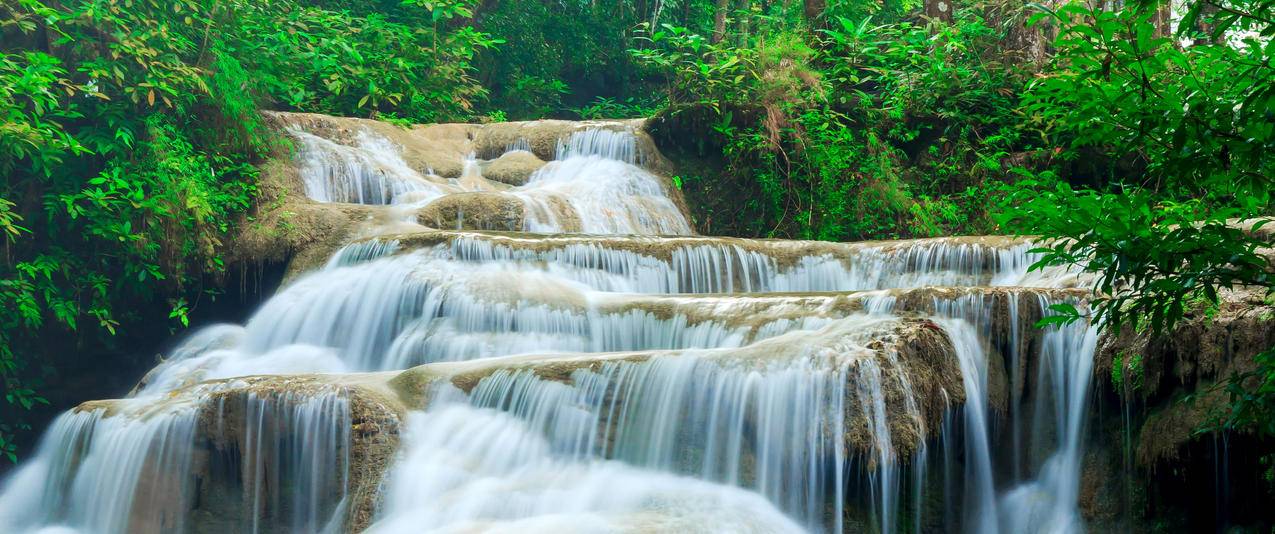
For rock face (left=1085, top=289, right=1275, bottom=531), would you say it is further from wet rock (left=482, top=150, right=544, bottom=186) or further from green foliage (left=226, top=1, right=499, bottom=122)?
green foliage (left=226, top=1, right=499, bottom=122)

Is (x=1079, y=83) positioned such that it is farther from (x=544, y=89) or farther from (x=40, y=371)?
(x=544, y=89)

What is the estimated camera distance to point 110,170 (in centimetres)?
886

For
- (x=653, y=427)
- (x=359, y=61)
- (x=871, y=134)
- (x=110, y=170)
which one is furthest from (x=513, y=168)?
(x=653, y=427)

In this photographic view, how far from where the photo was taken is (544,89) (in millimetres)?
18203

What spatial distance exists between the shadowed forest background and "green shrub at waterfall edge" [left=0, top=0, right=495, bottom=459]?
27 mm

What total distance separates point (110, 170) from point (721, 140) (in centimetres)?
709

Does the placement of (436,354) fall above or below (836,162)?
below

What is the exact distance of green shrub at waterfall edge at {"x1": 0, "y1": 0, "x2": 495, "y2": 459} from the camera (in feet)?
27.3

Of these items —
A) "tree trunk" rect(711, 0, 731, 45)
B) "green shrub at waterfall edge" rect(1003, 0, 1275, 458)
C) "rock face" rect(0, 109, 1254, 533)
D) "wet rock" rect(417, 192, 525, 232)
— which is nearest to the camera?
"green shrub at waterfall edge" rect(1003, 0, 1275, 458)

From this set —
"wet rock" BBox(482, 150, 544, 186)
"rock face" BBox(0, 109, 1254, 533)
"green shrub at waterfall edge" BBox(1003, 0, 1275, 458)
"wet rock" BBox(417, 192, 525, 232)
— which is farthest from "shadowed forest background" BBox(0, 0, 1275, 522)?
"wet rock" BBox(417, 192, 525, 232)

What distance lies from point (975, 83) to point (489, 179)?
6394 mm

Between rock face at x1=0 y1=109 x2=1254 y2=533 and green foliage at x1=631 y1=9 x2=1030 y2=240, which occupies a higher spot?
green foliage at x1=631 y1=9 x2=1030 y2=240

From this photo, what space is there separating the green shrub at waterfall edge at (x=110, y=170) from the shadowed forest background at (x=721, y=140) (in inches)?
1.1

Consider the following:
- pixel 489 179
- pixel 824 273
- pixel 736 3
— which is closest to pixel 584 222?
pixel 489 179
